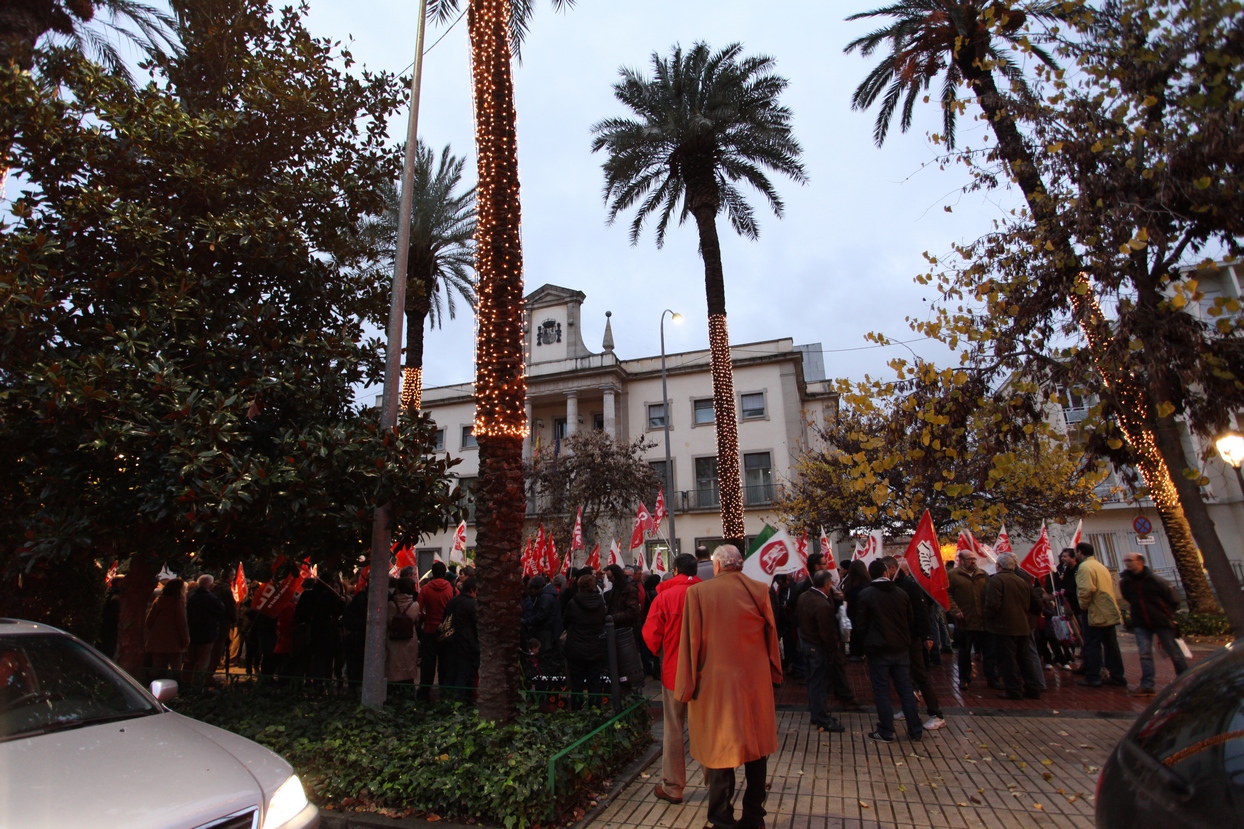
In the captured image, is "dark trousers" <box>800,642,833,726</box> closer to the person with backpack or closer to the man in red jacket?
the man in red jacket

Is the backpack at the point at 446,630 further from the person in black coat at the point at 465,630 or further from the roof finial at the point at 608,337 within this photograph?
the roof finial at the point at 608,337

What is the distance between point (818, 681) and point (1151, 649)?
482 cm

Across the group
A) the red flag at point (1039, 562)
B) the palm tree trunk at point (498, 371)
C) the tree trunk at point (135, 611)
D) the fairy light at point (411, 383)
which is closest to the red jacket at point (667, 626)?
the palm tree trunk at point (498, 371)

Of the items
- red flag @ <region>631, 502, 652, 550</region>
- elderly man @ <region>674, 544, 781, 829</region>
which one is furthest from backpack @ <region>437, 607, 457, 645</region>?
red flag @ <region>631, 502, 652, 550</region>

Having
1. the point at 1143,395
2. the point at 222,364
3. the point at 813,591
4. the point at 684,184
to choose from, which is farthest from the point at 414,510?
the point at 684,184

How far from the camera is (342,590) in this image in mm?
11328

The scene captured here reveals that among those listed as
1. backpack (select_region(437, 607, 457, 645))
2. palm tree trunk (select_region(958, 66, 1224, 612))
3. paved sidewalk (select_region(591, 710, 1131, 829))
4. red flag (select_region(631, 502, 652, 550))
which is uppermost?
palm tree trunk (select_region(958, 66, 1224, 612))

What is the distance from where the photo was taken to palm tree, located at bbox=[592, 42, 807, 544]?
17.3 metres

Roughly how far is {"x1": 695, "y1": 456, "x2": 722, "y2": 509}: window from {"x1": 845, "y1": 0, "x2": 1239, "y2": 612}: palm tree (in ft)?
64.2

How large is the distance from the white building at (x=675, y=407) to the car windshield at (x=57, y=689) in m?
26.8

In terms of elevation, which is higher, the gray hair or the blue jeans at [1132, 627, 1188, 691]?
the gray hair

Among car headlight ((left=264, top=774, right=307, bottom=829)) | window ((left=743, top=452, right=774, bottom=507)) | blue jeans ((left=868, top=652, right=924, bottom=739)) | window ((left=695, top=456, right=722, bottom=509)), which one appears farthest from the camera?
window ((left=695, top=456, right=722, bottom=509))

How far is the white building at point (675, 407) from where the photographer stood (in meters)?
33.1

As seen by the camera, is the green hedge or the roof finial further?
the roof finial
